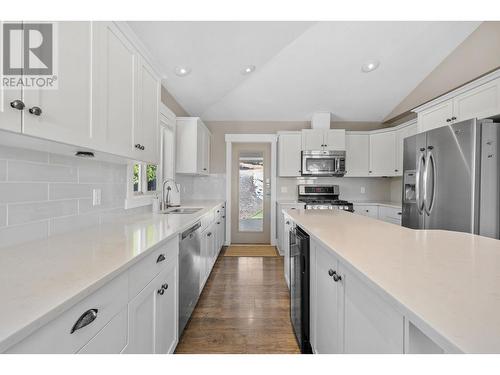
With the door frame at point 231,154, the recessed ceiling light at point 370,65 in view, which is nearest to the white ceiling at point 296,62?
the recessed ceiling light at point 370,65

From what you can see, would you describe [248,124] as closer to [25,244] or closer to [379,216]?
A: [379,216]

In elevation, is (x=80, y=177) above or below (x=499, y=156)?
below

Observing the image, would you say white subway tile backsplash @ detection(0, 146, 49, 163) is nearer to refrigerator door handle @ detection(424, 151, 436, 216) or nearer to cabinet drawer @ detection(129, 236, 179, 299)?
cabinet drawer @ detection(129, 236, 179, 299)

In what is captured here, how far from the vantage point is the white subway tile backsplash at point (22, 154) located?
43.4 inches

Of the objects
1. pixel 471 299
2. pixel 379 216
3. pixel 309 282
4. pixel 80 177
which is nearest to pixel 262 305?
pixel 309 282

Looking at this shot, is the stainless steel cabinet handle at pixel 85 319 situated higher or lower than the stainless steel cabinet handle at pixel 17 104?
lower

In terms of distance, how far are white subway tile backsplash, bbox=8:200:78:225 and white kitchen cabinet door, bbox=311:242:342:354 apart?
147 centimetres

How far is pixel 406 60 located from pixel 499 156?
7.23 feet

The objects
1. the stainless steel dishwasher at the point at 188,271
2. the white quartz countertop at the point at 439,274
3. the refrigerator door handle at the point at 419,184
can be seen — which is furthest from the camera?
the refrigerator door handle at the point at 419,184

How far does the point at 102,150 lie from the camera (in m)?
1.32

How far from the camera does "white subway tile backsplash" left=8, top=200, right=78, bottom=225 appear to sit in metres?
1.14

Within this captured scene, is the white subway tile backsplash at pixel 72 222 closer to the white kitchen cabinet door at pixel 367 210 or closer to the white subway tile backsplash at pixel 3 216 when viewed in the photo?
the white subway tile backsplash at pixel 3 216

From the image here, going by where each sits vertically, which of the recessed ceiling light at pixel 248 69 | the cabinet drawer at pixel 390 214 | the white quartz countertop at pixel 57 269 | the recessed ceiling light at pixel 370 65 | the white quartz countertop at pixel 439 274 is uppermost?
the recessed ceiling light at pixel 370 65

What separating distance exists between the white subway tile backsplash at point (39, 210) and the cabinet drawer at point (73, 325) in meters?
0.64
